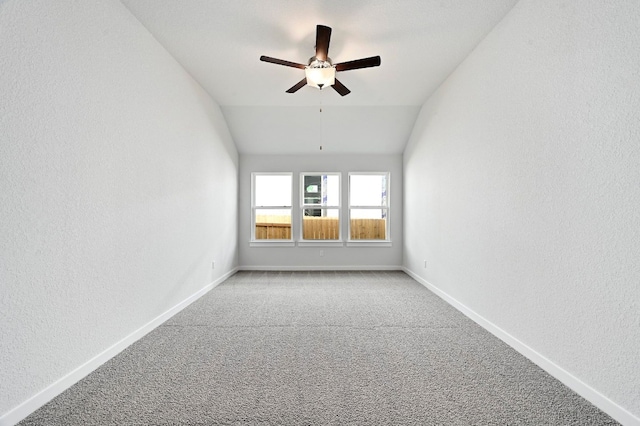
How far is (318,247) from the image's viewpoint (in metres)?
6.12

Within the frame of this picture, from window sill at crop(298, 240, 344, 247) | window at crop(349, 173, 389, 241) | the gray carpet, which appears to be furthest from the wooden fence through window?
the gray carpet

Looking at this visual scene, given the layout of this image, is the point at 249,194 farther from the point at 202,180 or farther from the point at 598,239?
the point at 598,239

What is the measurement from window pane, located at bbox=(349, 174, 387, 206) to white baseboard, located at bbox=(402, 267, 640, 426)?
321 cm

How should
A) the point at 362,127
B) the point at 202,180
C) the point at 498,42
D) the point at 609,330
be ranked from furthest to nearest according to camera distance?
the point at 362,127 → the point at 202,180 → the point at 498,42 → the point at 609,330

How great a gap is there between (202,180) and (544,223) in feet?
12.4

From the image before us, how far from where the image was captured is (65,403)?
1751 millimetres

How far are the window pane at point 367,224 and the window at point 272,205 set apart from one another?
4.30 ft

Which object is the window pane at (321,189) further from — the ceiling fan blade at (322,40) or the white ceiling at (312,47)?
the ceiling fan blade at (322,40)

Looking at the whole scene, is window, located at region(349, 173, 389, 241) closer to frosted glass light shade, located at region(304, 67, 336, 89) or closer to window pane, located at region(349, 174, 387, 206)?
window pane, located at region(349, 174, 387, 206)

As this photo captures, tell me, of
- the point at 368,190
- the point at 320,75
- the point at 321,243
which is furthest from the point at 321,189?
the point at 320,75

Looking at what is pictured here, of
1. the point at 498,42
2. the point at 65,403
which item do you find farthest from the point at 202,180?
the point at 498,42

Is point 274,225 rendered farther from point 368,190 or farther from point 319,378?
point 319,378

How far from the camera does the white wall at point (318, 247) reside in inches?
239

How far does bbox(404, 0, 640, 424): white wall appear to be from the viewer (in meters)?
1.63
